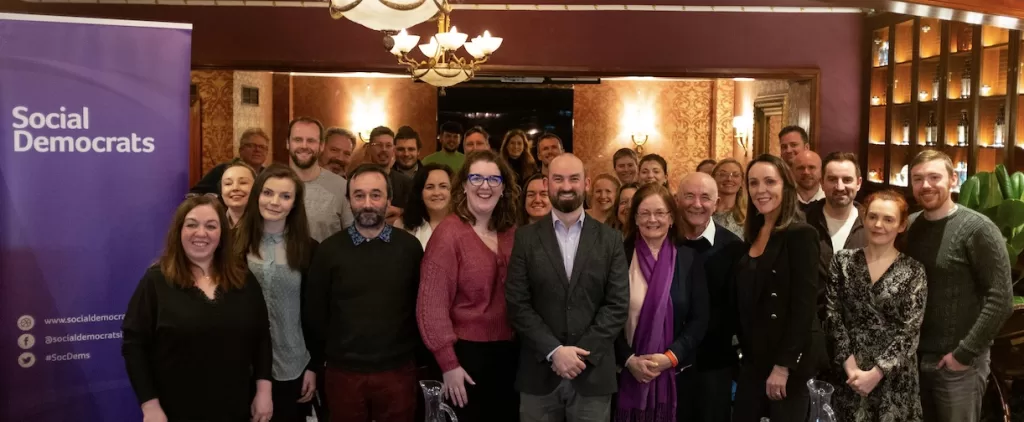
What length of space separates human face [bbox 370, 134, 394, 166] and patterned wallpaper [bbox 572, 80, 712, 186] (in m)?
5.75

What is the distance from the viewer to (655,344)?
3.41 meters

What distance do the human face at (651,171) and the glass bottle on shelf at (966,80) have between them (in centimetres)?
250

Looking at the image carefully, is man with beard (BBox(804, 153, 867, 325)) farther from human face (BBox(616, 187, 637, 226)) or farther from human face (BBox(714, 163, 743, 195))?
human face (BBox(616, 187, 637, 226))

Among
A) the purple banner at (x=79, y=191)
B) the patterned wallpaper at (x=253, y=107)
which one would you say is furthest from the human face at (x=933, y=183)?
the patterned wallpaper at (x=253, y=107)

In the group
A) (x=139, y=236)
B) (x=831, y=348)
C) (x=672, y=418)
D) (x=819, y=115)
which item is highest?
(x=819, y=115)

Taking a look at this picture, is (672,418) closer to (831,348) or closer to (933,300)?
(831,348)

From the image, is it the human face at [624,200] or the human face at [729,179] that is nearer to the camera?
the human face at [624,200]

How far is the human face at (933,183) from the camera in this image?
3498mm

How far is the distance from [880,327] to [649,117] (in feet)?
26.8

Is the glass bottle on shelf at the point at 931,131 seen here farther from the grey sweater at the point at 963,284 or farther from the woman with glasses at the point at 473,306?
the woman with glasses at the point at 473,306

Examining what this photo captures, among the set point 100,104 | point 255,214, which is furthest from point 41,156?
point 255,214

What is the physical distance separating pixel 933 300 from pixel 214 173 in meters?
3.33

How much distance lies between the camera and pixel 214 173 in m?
4.32

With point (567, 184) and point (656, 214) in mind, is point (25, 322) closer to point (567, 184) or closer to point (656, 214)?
point (567, 184)
